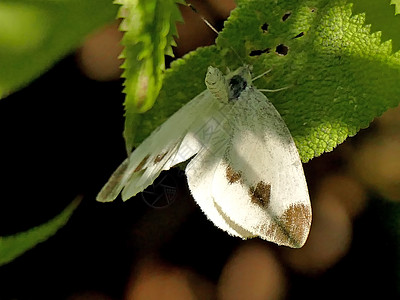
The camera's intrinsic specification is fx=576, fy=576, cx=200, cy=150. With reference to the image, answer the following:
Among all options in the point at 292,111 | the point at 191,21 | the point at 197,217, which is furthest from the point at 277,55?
the point at 197,217

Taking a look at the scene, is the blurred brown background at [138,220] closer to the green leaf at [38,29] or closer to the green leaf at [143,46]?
the green leaf at [38,29]

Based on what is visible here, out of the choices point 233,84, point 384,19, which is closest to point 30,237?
point 233,84

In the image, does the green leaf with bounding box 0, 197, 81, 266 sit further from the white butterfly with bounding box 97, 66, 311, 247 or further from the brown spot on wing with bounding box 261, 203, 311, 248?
the brown spot on wing with bounding box 261, 203, 311, 248

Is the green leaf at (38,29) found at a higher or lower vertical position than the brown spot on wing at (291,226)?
higher

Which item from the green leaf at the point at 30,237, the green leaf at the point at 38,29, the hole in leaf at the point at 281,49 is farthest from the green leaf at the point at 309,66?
the green leaf at the point at 30,237

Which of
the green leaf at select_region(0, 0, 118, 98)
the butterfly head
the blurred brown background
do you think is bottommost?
the blurred brown background

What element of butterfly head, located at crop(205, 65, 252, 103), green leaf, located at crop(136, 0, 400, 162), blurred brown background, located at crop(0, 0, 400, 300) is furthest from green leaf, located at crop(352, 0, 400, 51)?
blurred brown background, located at crop(0, 0, 400, 300)
